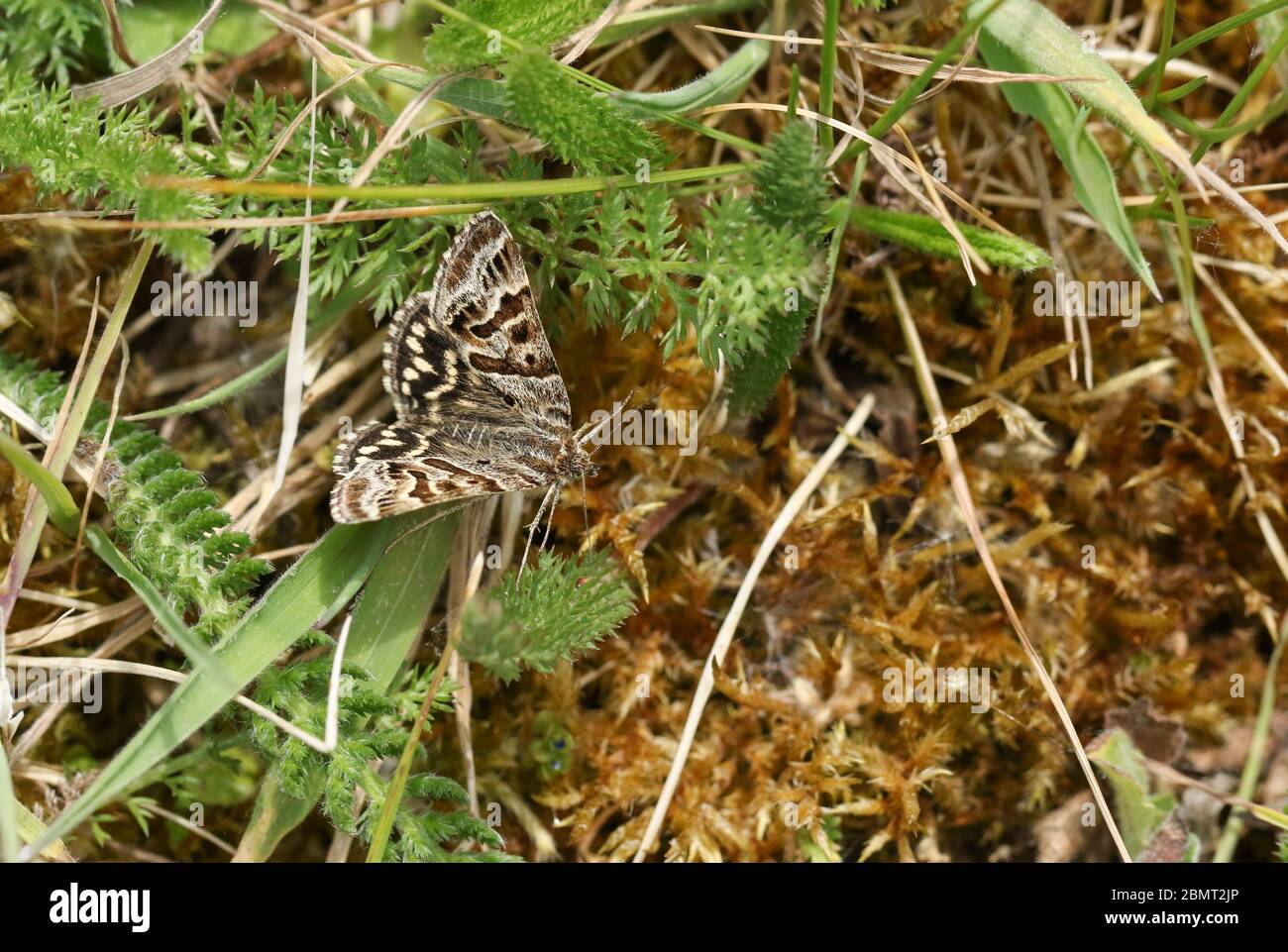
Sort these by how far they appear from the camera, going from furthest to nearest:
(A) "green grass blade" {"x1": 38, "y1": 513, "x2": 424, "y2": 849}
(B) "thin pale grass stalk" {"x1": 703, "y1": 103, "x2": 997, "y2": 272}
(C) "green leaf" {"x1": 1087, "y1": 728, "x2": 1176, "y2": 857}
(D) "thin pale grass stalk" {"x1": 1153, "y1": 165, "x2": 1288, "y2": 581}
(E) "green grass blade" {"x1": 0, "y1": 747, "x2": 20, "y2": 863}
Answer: (D) "thin pale grass stalk" {"x1": 1153, "y1": 165, "x2": 1288, "y2": 581} < (C) "green leaf" {"x1": 1087, "y1": 728, "x2": 1176, "y2": 857} < (B) "thin pale grass stalk" {"x1": 703, "y1": 103, "x2": 997, "y2": 272} < (A) "green grass blade" {"x1": 38, "y1": 513, "x2": 424, "y2": 849} < (E) "green grass blade" {"x1": 0, "y1": 747, "x2": 20, "y2": 863}

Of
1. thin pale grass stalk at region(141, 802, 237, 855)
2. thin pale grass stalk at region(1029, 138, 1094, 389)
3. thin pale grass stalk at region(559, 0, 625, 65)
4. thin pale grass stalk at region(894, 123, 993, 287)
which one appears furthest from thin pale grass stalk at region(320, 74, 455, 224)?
thin pale grass stalk at region(1029, 138, 1094, 389)

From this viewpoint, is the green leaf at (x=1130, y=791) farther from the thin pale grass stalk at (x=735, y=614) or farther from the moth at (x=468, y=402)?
the moth at (x=468, y=402)

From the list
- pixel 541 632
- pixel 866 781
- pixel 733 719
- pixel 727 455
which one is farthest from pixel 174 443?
pixel 866 781

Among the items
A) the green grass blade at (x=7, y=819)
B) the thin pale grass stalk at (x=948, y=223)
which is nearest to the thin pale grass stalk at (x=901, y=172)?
the thin pale grass stalk at (x=948, y=223)

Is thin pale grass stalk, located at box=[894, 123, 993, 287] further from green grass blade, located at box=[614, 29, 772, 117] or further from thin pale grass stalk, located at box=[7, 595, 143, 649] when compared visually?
thin pale grass stalk, located at box=[7, 595, 143, 649]

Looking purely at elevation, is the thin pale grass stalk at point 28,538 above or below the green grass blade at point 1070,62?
below

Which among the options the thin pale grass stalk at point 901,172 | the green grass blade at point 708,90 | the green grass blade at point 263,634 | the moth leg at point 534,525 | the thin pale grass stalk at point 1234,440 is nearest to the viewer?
the green grass blade at point 263,634
